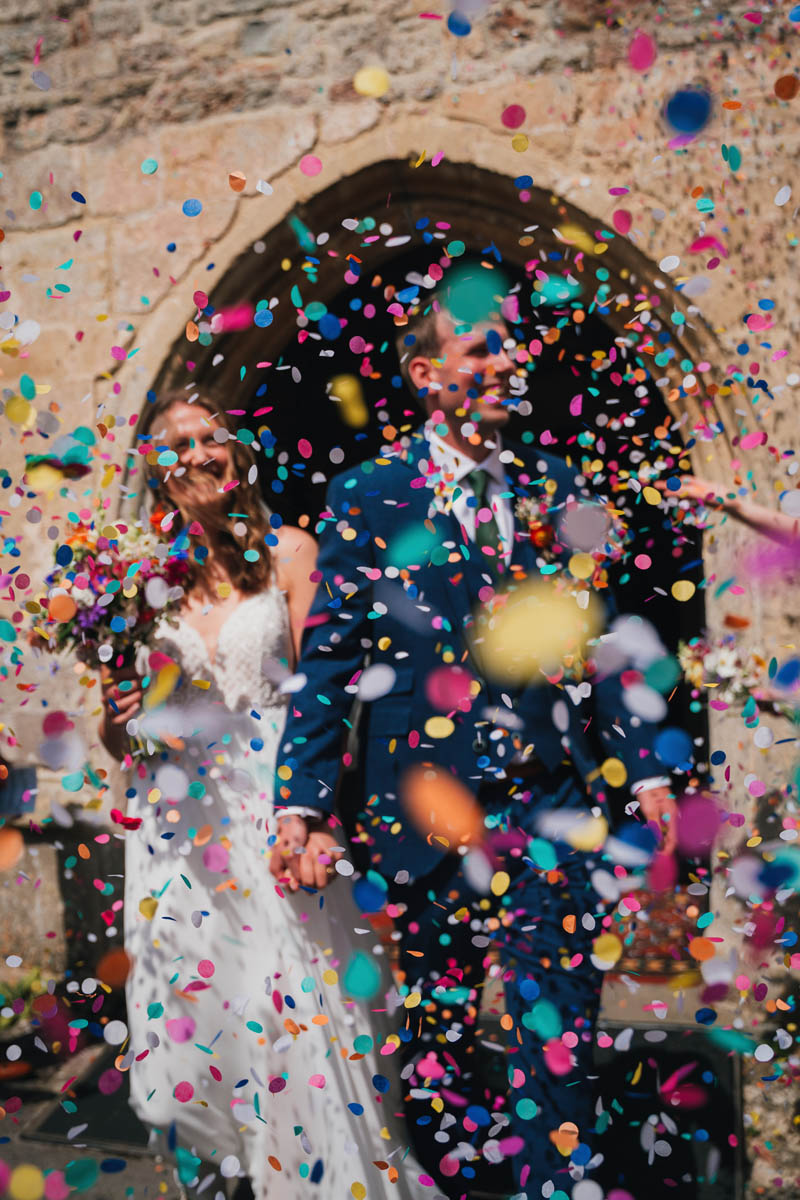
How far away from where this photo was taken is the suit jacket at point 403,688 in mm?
1881

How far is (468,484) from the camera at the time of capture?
196cm

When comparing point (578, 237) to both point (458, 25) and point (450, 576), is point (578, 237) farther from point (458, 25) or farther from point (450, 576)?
point (450, 576)

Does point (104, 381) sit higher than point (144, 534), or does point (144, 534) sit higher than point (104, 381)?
point (104, 381)

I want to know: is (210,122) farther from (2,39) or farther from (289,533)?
(289,533)

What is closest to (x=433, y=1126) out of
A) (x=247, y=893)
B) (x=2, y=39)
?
(x=247, y=893)

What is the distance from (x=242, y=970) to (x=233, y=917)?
0.12 meters

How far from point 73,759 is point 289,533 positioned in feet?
4.96

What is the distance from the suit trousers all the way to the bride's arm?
65 cm

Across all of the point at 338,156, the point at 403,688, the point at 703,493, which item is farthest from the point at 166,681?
the point at 338,156

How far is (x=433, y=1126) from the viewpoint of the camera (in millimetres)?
2068

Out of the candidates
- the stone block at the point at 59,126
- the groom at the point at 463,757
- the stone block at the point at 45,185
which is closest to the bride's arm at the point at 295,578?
the groom at the point at 463,757

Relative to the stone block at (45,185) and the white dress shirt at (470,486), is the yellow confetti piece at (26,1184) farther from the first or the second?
the stone block at (45,185)

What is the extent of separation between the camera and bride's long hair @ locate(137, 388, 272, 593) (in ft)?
7.43

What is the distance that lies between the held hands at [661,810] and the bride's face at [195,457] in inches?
46.9
